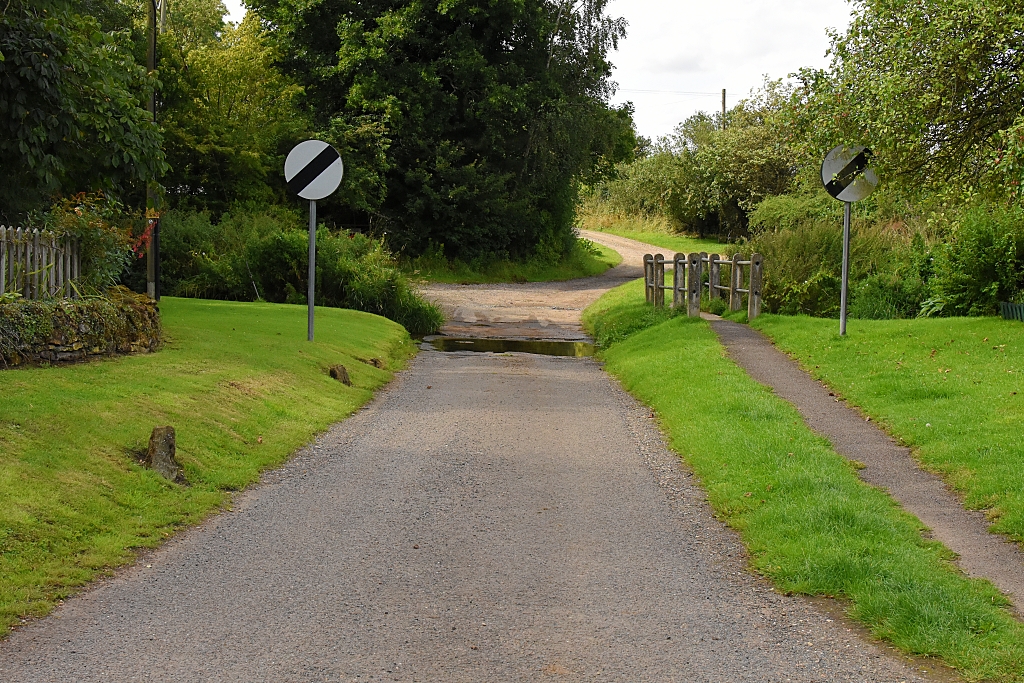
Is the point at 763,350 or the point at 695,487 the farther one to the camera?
the point at 763,350

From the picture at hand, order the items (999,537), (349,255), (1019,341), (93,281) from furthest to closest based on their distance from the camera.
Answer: (349,255), (1019,341), (93,281), (999,537)

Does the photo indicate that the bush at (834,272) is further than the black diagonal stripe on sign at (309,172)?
Yes

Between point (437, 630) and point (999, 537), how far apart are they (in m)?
4.05

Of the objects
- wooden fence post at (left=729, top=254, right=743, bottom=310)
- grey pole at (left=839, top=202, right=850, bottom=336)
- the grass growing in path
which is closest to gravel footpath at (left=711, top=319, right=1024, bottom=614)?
grey pole at (left=839, top=202, right=850, bottom=336)

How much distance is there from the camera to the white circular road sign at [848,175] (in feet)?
51.2

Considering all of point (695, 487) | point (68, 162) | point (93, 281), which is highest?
point (68, 162)

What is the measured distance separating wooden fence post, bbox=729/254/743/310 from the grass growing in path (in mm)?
32642

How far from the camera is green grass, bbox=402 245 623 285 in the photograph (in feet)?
135

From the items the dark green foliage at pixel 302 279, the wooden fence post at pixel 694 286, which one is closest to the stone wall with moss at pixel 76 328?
the dark green foliage at pixel 302 279

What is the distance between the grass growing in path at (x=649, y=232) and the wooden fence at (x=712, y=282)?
3025 cm

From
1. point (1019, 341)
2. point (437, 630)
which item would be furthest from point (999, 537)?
point (1019, 341)

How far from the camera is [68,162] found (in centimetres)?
1367

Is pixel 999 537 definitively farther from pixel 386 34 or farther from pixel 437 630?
pixel 386 34

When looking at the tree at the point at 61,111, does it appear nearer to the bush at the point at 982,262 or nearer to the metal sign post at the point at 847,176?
the metal sign post at the point at 847,176
